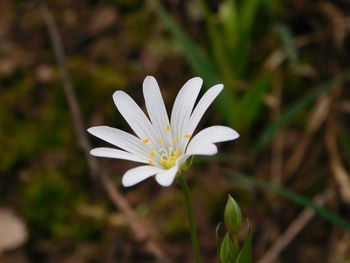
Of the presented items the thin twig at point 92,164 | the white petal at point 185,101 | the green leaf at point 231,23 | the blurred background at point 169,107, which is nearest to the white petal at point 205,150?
the white petal at point 185,101

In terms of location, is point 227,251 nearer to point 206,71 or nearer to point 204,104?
point 204,104

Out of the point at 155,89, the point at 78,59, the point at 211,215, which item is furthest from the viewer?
the point at 78,59

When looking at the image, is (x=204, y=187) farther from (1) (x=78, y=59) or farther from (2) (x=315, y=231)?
(1) (x=78, y=59)

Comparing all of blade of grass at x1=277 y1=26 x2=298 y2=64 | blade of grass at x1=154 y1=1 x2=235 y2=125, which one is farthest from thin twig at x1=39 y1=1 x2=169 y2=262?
blade of grass at x1=277 y1=26 x2=298 y2=64

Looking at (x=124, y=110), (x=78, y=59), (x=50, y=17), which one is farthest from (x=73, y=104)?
(x=124, y=110)

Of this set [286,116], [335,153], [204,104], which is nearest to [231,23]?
[286,116]

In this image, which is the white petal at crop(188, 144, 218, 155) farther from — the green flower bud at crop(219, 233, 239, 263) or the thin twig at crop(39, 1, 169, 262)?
the thin twig at crop(39, 1, 169, 262)
